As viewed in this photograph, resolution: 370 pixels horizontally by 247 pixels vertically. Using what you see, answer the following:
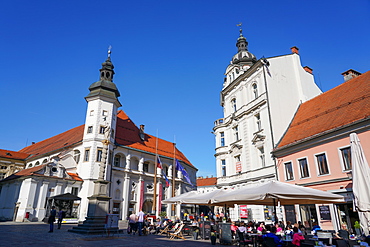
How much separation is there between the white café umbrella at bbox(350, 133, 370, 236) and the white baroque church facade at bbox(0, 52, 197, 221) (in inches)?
825

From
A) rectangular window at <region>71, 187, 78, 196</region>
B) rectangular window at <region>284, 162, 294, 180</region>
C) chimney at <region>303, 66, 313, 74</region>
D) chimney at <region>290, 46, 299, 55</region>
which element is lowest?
rectangular window at <region>71, 187, 78, 196</region>

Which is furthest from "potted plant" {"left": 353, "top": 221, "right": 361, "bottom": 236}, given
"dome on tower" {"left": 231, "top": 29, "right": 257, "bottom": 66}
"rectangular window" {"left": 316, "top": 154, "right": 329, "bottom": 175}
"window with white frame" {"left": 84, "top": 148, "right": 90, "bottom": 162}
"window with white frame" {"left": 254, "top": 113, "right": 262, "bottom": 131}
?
"window with white frame" {"left": 84, "top": 148, "right": 90, "bottom": 162}

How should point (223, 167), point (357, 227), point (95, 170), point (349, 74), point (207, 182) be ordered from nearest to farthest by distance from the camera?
point (357, 227), point (349, 74), point (223, 167), point (95, 170), point (207, 182)

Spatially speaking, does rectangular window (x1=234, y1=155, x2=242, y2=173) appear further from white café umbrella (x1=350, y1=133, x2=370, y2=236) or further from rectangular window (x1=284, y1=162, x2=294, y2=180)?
white café umbrella (x1=350, y1=133, x2=370, y2=236)

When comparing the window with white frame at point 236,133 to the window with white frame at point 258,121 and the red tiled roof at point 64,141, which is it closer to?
the window with white frame at point 258,121

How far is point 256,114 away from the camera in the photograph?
25250mm

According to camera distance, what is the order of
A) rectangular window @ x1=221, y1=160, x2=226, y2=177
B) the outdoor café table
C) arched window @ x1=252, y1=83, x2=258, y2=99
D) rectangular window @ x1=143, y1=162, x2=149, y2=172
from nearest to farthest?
the outdoor café table → arched window @ x1=252, y1=83, x2=258, y2=99 → rectangular window @ x1=221, y1=160, x2=226, y2=177 → rectangular window @ x1=143, y1=162, x2=149, y2=172

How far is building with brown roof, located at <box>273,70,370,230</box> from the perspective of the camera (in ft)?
51.3

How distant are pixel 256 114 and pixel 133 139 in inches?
882

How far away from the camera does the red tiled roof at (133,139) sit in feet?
128

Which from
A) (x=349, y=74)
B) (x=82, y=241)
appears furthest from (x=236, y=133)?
(x=82, y=241)

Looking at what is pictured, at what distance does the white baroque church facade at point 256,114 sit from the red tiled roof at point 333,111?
4.43ft

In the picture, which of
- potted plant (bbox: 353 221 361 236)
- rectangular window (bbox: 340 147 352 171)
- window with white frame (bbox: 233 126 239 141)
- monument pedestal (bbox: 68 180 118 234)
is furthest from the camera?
window with white frame (bbox: 233 126 239 141)

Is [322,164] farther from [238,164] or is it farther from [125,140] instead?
[125,140]
